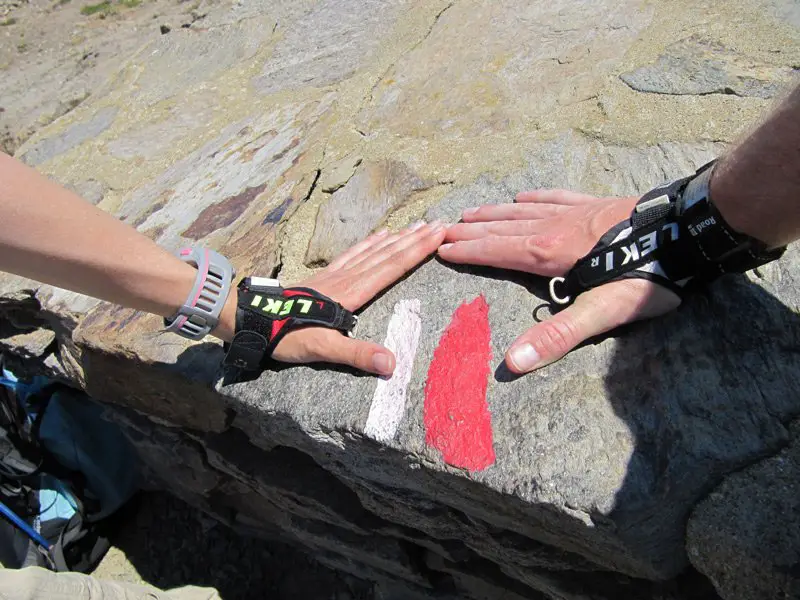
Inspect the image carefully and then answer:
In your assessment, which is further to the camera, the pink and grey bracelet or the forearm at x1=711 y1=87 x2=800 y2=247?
the pink and grey bracelet

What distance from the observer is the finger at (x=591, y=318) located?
3.92ft

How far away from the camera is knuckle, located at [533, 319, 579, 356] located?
1.20 meters

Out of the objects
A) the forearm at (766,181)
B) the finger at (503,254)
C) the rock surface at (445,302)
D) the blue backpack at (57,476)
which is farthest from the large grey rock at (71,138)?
the forearm at (766,181)

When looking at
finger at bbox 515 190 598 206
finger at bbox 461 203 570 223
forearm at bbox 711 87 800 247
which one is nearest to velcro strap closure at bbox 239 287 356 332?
finger at bbox 461 203 570 223

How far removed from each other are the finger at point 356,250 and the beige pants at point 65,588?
1.17m

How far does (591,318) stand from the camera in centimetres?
119

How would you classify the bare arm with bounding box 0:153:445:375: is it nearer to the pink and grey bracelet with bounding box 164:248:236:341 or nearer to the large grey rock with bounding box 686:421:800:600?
the pink and grey bracelet with bounding box 164:248:236:341

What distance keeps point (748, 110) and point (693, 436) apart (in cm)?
91

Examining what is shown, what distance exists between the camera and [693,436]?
1080 mm

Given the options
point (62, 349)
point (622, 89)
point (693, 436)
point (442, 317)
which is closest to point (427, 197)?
point (442, 317)

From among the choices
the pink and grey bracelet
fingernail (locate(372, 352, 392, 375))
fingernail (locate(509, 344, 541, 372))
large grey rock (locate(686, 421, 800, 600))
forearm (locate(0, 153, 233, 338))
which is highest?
forearm (locate(0, 153, 233, 338))

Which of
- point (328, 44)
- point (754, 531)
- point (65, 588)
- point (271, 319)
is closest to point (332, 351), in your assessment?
point (271, 319)

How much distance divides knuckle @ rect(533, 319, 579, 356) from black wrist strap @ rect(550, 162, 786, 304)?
11 centimetres

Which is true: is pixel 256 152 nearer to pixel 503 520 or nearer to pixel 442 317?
pixel 442 317
